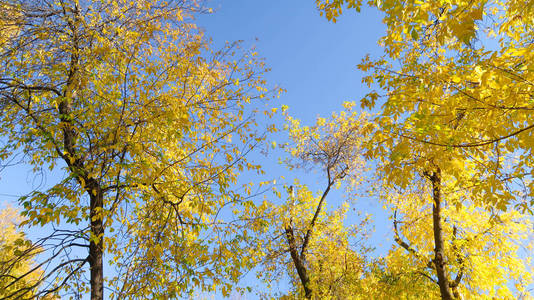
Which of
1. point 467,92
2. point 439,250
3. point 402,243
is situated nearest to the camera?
point 467,92

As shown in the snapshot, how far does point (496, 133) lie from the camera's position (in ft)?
13.3

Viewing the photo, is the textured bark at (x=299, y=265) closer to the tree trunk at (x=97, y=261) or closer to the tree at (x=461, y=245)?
the tree at (x=461, y=245)

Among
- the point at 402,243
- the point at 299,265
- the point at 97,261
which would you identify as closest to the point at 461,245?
the point at 402,243

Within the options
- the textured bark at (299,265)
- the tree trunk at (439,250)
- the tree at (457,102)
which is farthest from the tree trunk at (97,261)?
the tree trunk at (439,250)

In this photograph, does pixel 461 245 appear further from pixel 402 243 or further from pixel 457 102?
pixel 457 102

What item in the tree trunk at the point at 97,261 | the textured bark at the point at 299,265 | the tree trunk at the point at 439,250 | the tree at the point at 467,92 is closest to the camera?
the tree at the point at 467,92

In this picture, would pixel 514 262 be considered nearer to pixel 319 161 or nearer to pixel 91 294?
pixel 319 161

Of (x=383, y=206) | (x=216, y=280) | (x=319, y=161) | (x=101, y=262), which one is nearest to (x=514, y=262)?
(x=383, y=206)

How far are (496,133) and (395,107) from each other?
1.29 meters

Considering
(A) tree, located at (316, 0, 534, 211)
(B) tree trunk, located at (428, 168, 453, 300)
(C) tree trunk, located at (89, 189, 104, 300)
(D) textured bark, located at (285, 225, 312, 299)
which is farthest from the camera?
(D) textured bark, located at (285, 225, 312, 299)

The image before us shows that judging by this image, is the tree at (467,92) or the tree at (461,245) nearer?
the tree at (467,92)

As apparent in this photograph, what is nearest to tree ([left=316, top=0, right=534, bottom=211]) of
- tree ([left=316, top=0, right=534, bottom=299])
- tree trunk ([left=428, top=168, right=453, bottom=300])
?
tree ([left=316, top=0, right=534, bottom=299])

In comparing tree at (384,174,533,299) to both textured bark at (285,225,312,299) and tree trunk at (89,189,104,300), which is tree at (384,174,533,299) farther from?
Result: tree trunk at (89,189,104,300)

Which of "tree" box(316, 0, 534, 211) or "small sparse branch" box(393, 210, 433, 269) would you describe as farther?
"small sparse branch" box(393, 210, 433, 269)
